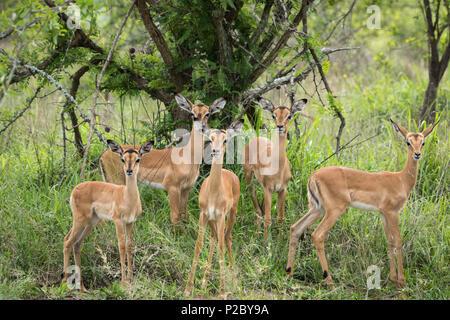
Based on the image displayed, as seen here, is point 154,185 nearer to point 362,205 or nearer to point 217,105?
point 217,105

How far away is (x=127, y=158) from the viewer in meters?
5.88

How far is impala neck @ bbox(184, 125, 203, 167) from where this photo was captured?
7371 mm

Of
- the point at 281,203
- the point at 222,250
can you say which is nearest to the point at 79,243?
the point at 222,250

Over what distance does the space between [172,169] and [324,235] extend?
213 centimetres

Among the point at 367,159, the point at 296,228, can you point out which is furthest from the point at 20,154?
the point at 367,159

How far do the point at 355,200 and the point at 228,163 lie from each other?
83.5 inches

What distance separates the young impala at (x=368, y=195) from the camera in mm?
6129

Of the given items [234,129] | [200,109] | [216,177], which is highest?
[200,109]

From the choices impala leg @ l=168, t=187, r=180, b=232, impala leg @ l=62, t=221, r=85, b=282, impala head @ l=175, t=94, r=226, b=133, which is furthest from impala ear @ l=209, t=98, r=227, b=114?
impala leg @ l=62, t=221, r=85, b=282

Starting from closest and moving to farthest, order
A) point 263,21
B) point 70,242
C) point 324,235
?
point 70,242, point 324,235, point 263,21

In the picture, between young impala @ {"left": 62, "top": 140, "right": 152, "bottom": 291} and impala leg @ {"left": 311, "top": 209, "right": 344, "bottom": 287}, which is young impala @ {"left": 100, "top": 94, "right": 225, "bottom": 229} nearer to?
young impala @ {"left": 62, "top": 140, "right": 152, "bottom": 291}

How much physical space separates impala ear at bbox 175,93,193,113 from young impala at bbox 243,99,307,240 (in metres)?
0.83

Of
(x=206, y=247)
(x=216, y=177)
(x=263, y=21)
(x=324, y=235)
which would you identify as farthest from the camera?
(x=263, y=21)

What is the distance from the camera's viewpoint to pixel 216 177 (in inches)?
233
